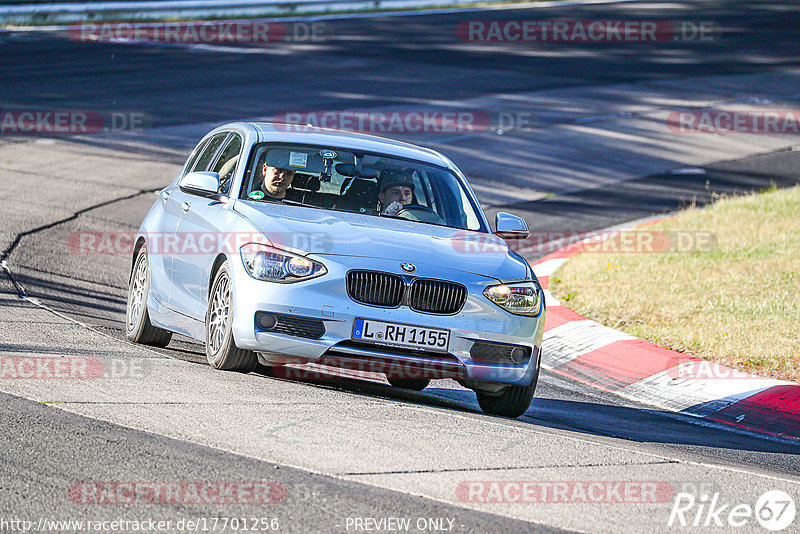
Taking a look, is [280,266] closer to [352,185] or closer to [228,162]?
[352,185]

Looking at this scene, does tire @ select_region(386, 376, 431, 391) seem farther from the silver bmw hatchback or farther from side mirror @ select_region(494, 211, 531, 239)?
side mirror @ select_region(494, 211, 531, 239)

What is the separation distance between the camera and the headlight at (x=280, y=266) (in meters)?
7.01

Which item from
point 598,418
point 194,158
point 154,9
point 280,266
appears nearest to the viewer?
point 280,266

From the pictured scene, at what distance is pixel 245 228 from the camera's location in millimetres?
7375

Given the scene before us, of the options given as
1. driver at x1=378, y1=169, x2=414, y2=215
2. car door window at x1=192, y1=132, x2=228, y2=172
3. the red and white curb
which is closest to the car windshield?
driver at x1=378, y1=169, x2=414, y2=215

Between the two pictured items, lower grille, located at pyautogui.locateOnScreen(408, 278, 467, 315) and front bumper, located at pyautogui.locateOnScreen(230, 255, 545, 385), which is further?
lower grille, located at pyautogui.locateOnScreen(408, 278, 467, 315)

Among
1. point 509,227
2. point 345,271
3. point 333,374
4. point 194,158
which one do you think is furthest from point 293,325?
point 194,158

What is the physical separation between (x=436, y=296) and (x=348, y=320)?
1.83ft

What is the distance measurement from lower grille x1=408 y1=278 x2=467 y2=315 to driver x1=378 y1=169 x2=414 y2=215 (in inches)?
49.0

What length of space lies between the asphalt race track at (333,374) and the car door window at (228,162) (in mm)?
1248

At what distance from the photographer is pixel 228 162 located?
28.5ft

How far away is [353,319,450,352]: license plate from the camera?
6.97m

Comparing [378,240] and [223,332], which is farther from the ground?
[378,240]

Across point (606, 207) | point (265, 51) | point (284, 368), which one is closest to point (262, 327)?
point (284, 368)
